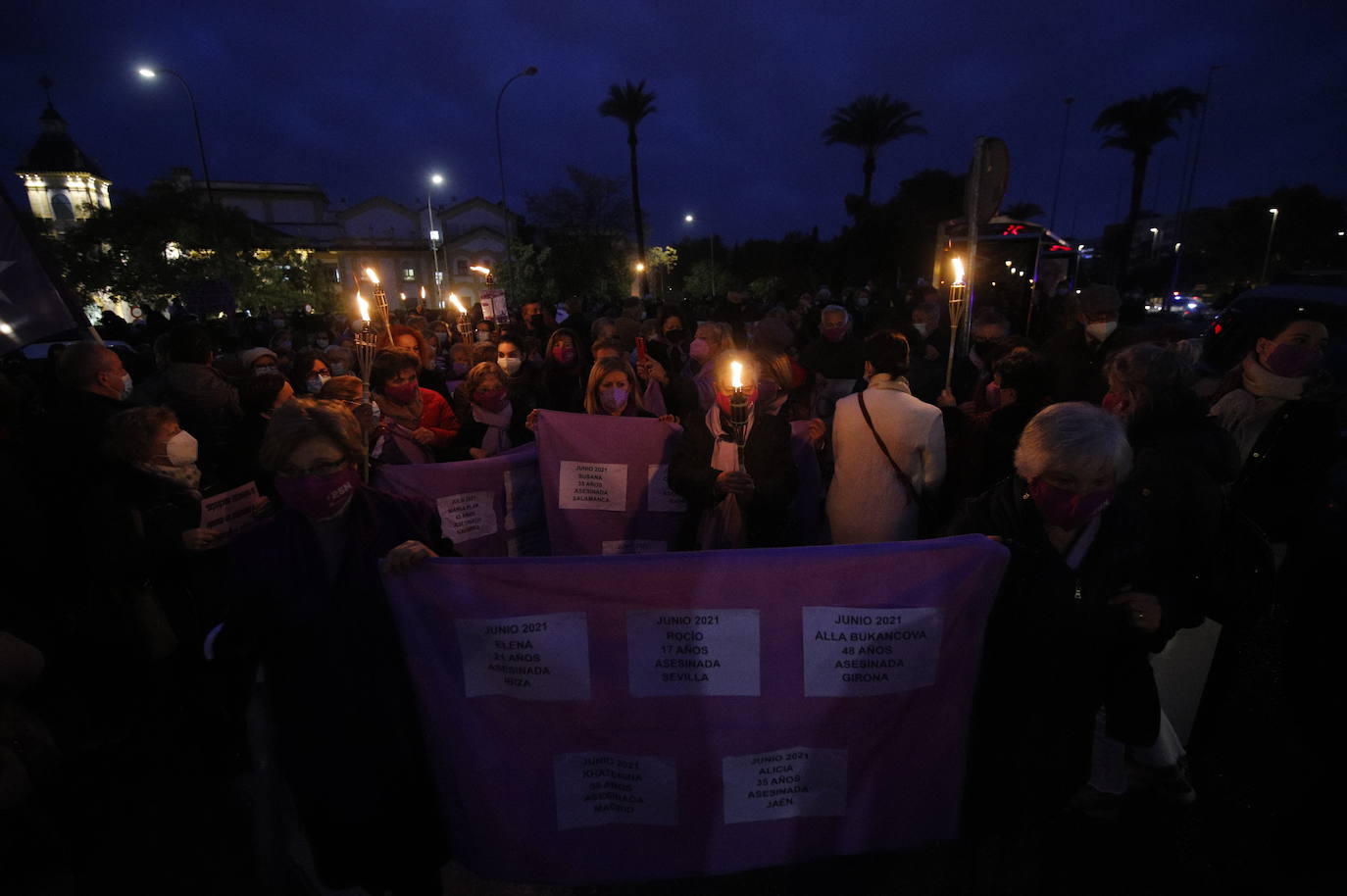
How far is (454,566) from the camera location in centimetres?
223

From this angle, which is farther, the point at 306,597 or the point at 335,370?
the point at 335,370

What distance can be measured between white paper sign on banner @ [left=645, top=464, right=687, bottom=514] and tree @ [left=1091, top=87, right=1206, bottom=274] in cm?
4902

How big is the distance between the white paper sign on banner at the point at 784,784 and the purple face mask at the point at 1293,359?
3.53 meters

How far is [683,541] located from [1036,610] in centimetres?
219

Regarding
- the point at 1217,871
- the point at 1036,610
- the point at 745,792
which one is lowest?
the point at 1217,871

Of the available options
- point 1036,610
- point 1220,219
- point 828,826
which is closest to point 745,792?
point 828,826

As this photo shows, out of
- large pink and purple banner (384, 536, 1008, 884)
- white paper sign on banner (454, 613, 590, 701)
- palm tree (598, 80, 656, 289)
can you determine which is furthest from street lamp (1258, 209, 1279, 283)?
white paper sign on banner (454, 613, 590, 701)

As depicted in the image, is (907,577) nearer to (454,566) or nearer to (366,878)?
(454,566)

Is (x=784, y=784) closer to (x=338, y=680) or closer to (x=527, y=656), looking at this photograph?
(x=527, y=656)

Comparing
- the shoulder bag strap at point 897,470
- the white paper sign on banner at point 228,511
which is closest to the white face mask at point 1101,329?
the shoulder bag strap at point 897,470

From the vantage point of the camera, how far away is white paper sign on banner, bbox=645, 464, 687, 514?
14.4 ft

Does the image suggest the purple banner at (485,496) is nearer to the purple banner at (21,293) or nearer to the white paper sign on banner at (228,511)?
the white paper sign on banner at (228,511)

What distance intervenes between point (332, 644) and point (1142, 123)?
5636 centimetres

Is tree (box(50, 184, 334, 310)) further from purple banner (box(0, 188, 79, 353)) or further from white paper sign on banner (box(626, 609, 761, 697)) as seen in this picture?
white paper sign on banner (box(626, 609, 761, 697))
